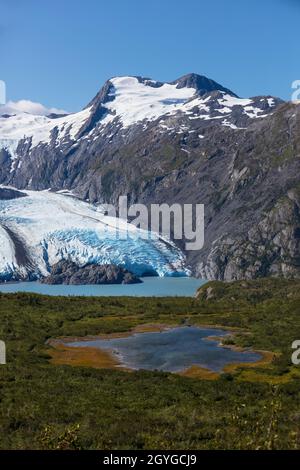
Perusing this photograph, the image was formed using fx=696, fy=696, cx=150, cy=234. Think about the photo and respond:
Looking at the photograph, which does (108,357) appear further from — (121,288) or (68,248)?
(68,248)

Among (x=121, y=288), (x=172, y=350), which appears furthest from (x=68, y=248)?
(x=172, y=350)

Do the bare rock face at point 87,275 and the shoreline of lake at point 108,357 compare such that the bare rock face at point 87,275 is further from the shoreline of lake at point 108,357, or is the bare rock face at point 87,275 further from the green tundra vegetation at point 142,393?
the shoreline of lake at point 108,357

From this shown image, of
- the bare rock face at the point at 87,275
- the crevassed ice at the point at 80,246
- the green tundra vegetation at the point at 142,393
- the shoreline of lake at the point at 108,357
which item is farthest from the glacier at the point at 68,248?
the shoreline of lake at the point at 108,357

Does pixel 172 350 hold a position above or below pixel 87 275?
below

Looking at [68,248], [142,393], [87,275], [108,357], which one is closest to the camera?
[142,393]

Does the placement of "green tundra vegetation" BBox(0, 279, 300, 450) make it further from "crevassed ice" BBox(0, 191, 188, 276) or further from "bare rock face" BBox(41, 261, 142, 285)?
"crevassed ice" BBox(0, 191, 188, 276)
